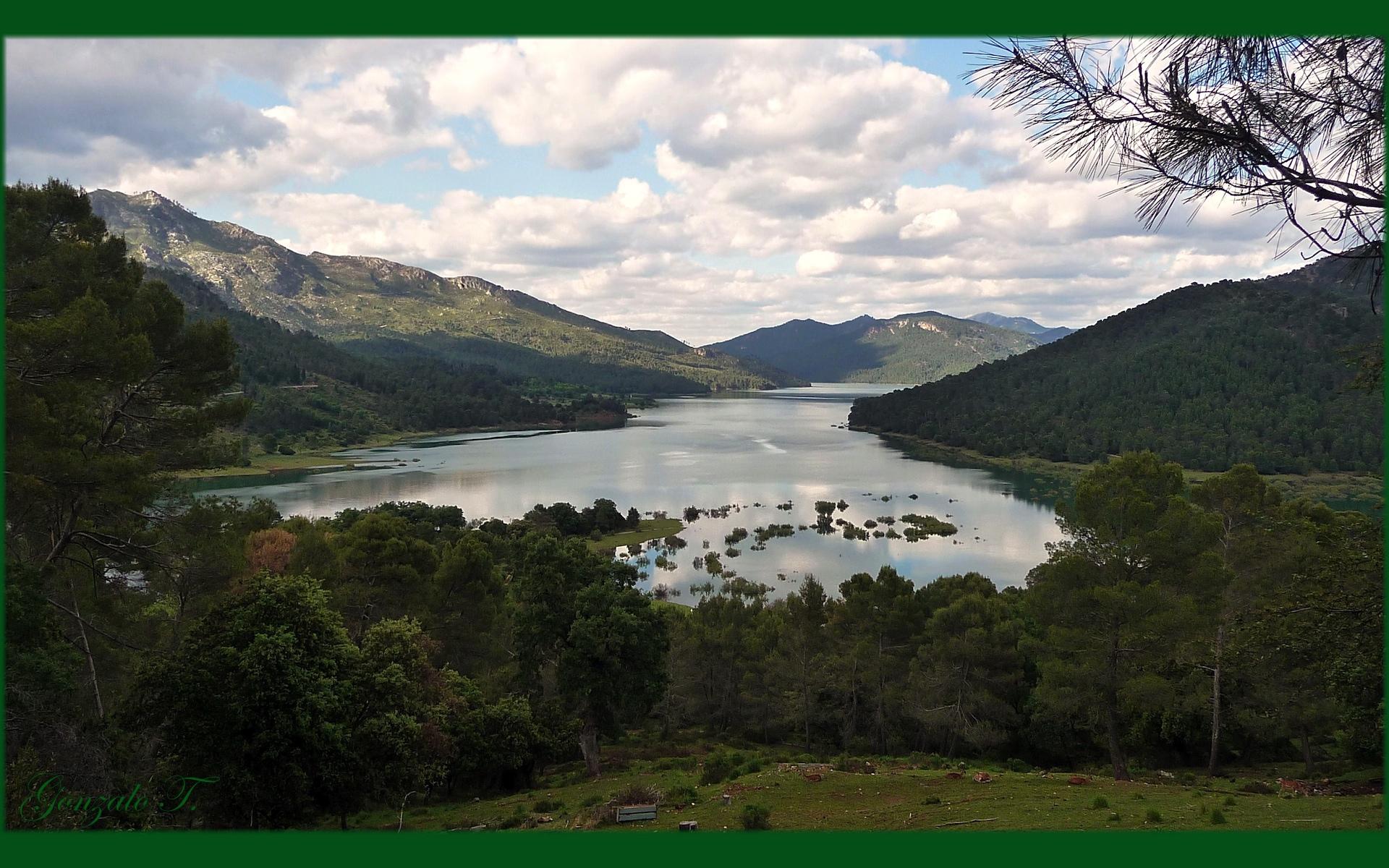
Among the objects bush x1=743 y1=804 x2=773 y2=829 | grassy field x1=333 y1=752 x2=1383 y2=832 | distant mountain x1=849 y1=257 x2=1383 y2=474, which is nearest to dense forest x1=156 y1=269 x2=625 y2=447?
distant mountain x1=849 y1=257 x2=1383 y2=474

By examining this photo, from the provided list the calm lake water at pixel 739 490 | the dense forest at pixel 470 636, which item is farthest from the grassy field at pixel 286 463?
the dense forest at pixel 470 636

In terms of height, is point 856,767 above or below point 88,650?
below

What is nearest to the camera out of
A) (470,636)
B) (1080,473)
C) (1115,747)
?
(1115,747)

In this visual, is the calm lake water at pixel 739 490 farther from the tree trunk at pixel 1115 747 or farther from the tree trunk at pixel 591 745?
the tree trunk at pixel 1115 747

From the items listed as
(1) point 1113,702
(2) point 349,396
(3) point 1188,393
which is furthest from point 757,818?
(2) point 349,396

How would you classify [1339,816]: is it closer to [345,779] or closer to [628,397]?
[345,779]

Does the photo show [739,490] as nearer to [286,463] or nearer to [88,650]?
[286,463]
